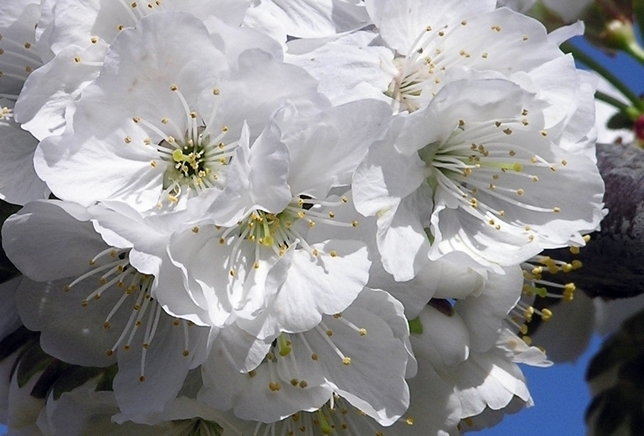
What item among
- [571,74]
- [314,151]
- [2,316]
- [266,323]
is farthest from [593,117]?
[2,316]

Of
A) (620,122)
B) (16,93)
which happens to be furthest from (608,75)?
(16,93)

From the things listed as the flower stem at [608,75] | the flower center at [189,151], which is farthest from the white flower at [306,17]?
the flower stem at [608,75]

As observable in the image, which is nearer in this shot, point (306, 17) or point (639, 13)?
point (306, 17)

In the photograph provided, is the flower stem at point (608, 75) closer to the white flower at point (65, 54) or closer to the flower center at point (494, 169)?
the flower center at point (494, 169)

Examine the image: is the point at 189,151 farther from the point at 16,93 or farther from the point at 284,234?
the point at 16,93

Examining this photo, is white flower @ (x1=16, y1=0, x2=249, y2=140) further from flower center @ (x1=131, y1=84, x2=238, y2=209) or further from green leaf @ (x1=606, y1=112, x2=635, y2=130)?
green leaf @ (x1=606, y1=112, x2=635, y2=130)
